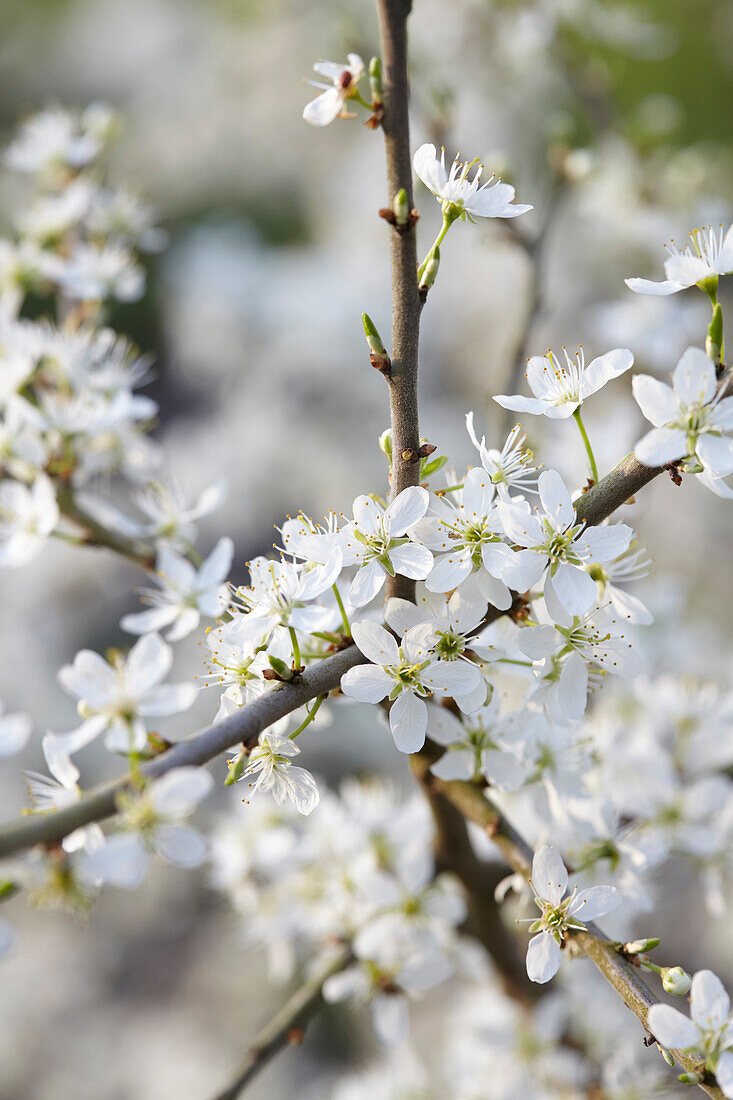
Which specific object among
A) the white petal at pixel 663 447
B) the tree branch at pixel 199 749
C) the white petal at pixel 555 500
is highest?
the white petal at pixel 663 447

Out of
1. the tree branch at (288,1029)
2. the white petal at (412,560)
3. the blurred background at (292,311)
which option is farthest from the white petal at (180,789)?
the blurred background at (292,311)

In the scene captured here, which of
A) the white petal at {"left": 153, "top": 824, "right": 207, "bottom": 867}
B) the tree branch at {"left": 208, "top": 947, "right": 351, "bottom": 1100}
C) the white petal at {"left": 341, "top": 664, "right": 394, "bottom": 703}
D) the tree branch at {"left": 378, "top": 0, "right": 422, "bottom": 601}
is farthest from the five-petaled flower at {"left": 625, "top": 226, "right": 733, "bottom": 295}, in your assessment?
the tree branch at {"left": 208, "top": 947, "right": 351, "bottom": 1100}

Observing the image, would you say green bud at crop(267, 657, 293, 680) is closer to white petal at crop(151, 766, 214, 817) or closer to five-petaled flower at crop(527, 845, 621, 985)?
white petal at crop(151, 766, 214, 817)

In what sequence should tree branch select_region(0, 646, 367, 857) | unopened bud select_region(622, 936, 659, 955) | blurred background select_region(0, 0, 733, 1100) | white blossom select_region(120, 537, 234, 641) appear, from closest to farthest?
tree branch select_region(0, 646, 367, 857), unopened bud select_region(622, 936, 659, 955), white blossom select_region(120, 537, 234, 641), blurred background select_region(0, 0, 733, 1100)

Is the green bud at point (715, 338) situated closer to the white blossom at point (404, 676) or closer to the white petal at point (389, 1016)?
the white blossom at point (404, 676)

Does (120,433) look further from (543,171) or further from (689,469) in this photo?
(543,171)

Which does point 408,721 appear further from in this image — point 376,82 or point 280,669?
point 376,82

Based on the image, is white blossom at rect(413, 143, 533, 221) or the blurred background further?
the blurred background

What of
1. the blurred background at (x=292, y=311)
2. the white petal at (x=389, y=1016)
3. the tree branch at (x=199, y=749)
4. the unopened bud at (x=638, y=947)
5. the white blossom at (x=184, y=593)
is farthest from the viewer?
the blurred background at (x=292, y=311)

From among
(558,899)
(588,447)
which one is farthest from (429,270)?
(558,899)
